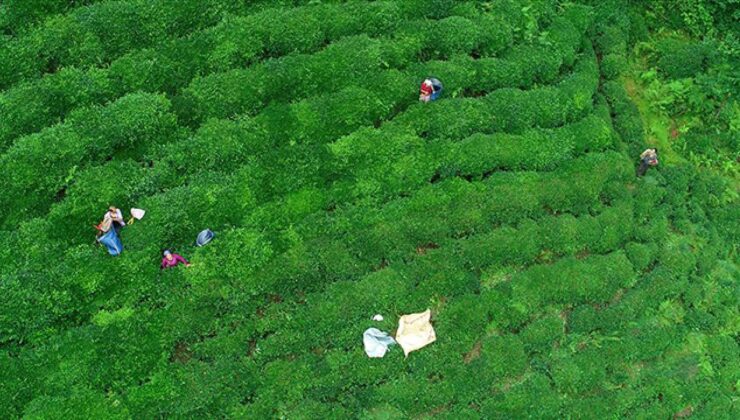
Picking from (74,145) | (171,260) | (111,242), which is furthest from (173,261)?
(74,145)

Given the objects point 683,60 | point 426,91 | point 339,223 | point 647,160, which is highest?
point 426,91

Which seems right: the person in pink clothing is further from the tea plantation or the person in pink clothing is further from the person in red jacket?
the person in red jacket

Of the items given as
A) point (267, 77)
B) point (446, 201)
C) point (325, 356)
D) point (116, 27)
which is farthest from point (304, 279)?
point (116, 27)

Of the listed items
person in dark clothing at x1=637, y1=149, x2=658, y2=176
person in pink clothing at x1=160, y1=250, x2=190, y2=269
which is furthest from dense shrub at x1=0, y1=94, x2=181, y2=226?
person in dark clothing at x1=637, y1=149, x2=658, y2=176

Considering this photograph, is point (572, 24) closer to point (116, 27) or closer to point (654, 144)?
point (654, 144)

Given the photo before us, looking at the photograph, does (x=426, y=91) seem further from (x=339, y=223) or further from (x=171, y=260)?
(x=171, y=260)

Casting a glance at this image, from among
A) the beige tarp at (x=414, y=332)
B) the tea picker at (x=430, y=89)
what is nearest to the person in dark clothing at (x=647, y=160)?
the tea picker at (x=430, y=89)
